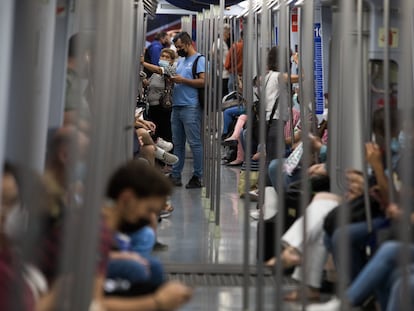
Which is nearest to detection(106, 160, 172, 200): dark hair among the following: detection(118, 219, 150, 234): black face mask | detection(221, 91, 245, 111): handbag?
detection(118, 219, 150, 234): black face mask

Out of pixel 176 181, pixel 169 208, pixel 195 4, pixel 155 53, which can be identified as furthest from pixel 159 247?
pixel 155 53

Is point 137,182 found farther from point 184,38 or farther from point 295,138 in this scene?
point 184,38

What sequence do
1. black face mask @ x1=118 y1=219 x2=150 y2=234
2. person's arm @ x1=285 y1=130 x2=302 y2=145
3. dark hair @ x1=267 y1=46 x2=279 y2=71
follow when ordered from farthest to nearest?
dark hair @ x1=267 y1=46 x2=279 y2=71 < person's arm @ x1=285 y1=130 x2=302 y2=145 < black face mask @ x1=118 y1=219 x2=150 y2=234

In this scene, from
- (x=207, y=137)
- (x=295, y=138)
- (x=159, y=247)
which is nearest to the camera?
(x=159, y=247)

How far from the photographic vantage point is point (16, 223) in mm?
2078

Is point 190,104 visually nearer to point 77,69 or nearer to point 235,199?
point 235,199

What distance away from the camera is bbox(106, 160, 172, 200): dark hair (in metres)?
2.88

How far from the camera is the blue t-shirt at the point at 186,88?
866 cm

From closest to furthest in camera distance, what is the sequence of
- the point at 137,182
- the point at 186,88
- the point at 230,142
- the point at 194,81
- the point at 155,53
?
the point at 137,182 < the point at 194,81 < the point at 186,88 < the point at 230,142 < the point at 155,53

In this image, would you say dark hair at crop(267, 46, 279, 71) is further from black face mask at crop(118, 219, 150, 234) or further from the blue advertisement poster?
black face mask at crop(118, 219, 150, 234)

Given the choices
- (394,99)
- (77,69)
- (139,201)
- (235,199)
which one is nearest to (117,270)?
(139,201)

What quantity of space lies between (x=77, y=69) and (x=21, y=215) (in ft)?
1.63

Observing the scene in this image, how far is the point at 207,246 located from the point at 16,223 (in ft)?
13.0

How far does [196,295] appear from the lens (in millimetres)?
4559
